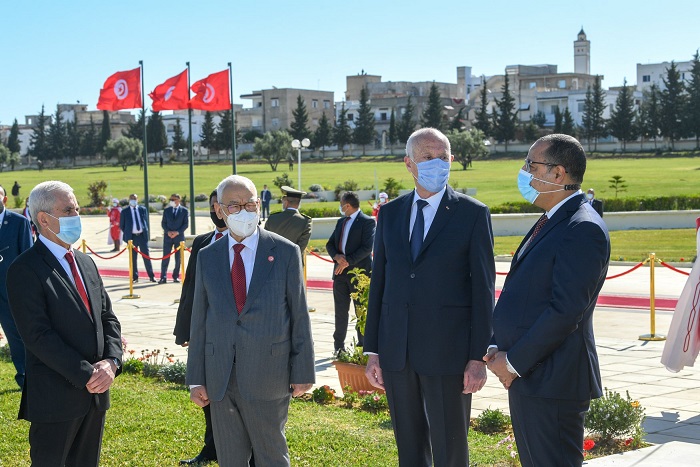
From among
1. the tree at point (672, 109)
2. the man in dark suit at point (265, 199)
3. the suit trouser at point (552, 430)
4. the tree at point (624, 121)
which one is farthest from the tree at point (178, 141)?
the suit trouser at point (552, 430)

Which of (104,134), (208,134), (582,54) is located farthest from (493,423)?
(582,54)

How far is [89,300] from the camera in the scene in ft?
15.5

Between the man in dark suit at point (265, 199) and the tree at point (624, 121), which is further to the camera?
the tree at point (624, 121)

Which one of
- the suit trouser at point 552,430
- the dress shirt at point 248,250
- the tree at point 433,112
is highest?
the tree at point 433,112

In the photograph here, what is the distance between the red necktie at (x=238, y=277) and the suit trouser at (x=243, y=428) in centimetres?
34

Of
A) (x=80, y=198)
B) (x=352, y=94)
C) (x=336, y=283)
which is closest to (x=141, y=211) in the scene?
(x=336, y=283)

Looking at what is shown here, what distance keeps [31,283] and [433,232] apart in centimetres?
202

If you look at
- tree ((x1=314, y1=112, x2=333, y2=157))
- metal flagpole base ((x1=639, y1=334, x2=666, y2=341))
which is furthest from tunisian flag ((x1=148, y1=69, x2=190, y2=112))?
tree ((x1=314, y1=112, x2=333, y2=157))

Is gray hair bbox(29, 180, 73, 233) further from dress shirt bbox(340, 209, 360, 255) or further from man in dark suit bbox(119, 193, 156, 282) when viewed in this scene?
man in dark suit bbox(119, 193, 156, 282)

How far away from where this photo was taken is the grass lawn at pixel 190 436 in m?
6.17

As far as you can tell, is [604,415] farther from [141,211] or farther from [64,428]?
[141,211]

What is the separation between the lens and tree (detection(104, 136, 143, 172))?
3925 inches

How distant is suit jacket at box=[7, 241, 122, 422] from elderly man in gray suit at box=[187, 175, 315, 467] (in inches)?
21.4

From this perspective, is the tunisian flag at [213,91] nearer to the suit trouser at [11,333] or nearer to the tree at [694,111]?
the suit trouser at [11,333]
